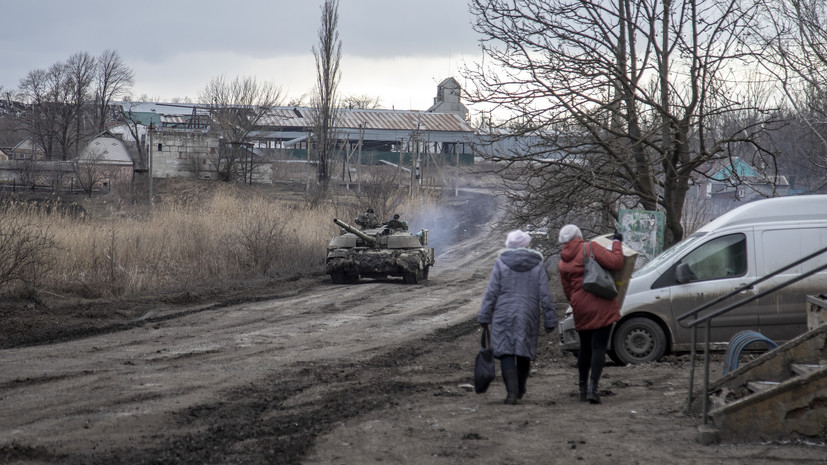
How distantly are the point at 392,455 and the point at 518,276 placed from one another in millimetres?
2631

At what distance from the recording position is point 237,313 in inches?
632

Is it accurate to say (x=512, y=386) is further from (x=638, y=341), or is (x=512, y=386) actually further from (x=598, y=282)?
(x=638, y=341)

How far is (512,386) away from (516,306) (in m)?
0.75

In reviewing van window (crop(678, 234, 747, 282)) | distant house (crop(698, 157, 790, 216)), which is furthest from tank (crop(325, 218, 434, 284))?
van window (crop(678, 234, 747, 282))

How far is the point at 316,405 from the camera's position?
26.4ft

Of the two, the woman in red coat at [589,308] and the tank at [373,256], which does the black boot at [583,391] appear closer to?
the woman in red coat at [589,308]

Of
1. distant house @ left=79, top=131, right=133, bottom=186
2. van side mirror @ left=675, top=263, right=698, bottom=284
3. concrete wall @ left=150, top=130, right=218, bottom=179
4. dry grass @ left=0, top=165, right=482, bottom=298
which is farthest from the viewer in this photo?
concrete wall @ left=150, top=130, right=218, bottom=179

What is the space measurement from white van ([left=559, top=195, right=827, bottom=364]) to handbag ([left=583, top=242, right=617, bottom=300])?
2715 millimetres

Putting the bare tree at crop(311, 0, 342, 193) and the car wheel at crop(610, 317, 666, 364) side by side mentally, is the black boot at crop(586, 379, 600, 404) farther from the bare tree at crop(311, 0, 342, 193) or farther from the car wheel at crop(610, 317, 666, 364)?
the bare tree at crop(311, 0, 342, 193)

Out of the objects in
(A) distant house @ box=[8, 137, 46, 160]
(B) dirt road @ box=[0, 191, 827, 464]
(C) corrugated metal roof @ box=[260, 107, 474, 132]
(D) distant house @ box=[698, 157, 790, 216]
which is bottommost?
(B) dirt road @ box=[0, 191, 827, 464]

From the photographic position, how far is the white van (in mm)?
10461

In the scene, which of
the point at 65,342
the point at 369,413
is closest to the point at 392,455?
the point at 369,413

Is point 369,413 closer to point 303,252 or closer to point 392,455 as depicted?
point 392,455

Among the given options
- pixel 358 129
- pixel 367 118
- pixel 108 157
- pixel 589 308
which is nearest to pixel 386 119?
pixel 367 118
